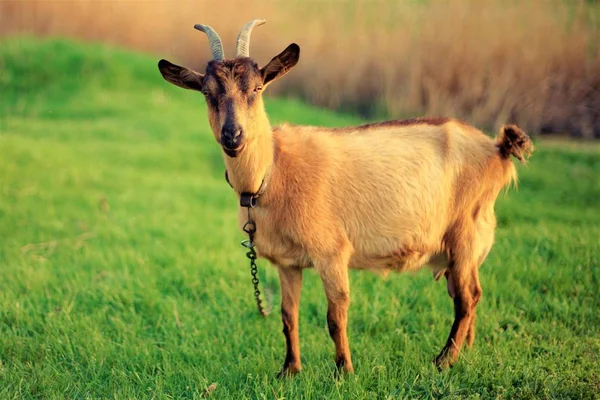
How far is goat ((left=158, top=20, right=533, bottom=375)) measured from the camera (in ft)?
12.9

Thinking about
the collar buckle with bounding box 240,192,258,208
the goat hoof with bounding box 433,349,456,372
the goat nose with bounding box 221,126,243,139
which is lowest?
the goat hoof with bounding box 433,349,456,372

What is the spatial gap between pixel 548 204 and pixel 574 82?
161 inches

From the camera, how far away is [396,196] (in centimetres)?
430

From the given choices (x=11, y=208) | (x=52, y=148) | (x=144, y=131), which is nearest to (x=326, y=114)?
(x=144, y=131)

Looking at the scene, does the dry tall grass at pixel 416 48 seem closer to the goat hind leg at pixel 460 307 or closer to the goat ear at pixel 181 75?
the goat hind leg at pixel 460 307

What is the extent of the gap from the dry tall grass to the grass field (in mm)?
1740

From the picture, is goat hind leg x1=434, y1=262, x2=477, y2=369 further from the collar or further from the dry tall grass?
the dry tall grass

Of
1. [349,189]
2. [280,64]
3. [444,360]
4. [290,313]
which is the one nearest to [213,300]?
[290,313]

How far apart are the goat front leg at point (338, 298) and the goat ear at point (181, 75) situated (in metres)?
1.26

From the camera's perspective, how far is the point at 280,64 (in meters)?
3.95

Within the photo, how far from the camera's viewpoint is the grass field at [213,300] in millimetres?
4090

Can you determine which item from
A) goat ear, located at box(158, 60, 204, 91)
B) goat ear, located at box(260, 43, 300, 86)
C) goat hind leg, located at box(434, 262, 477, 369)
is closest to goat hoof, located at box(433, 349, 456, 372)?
goat hind leg, located at box(434, 262, 477, 369)

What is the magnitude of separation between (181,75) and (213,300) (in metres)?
2.05

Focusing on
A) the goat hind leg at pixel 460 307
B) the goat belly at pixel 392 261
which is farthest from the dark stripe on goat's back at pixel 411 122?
the goat hind leg at pixel 460 307
